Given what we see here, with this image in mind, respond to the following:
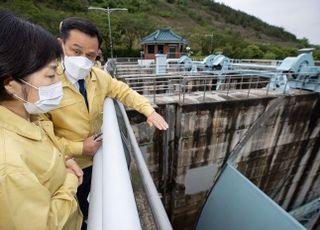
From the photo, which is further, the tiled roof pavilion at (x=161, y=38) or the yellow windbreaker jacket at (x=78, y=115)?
the tiled roof pavilion at (x=161, y=38)

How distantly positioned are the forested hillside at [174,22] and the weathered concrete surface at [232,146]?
150 inches

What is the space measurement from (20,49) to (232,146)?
5808mm

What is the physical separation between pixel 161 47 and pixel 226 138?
19.7 metres

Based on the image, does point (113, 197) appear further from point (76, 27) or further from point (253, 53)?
point (253, 53)

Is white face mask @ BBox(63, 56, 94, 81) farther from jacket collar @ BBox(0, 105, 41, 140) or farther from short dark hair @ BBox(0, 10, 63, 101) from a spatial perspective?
jacket collar @ BBox(0, 105, 41, 140)

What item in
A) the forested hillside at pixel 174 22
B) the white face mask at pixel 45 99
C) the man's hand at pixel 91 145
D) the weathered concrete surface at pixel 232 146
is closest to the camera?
the white face mask at pixel 45 99

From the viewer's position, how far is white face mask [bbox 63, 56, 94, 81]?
1.41 meters

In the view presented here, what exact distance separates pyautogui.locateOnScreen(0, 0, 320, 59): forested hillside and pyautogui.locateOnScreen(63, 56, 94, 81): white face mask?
1.03ft

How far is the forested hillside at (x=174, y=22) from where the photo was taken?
2545 cm

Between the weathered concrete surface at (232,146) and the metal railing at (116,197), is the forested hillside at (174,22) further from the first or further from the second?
the weathered concrete surface at (232,146)

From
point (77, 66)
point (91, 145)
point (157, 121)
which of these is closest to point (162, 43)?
point (157, 121)

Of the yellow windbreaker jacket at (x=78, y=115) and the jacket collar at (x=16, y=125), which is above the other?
the jacket collar at (x=16, y=125)

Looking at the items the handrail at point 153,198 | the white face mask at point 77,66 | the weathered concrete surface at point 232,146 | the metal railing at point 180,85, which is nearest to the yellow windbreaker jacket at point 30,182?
the handrail at point 153,198

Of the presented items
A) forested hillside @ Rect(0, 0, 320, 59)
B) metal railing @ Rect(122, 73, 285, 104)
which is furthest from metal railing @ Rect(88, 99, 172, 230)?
metal railing @ Rect(122, 73, 285, 104)
